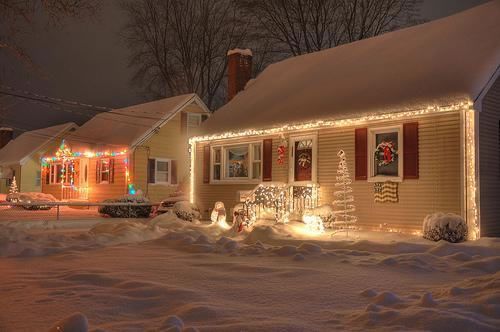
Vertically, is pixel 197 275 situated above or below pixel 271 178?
below

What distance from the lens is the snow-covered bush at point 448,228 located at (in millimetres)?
11180

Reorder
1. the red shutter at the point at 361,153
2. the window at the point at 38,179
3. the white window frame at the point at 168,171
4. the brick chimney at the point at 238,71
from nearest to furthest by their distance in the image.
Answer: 1. the red shutter at the point at 361,153
2. the brick chimney at the point at 238,71
3. the white window frame at the point at 168,171
4. the window at the point at 38,179

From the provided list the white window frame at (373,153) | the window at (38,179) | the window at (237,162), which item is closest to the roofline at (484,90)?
the white window frame at (373,153)

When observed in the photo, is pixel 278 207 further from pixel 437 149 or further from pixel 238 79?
pixel 238 79

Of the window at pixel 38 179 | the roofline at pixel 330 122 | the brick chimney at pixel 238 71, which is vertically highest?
the brick chimney at pixel 238 71

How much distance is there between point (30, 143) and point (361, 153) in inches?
1284

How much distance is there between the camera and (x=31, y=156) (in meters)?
38.1

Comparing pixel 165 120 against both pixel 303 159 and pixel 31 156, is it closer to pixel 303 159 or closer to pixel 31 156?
pixel 303 159

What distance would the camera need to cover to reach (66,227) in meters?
17.7

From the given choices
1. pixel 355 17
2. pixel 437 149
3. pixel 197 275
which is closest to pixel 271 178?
pixel 437 149

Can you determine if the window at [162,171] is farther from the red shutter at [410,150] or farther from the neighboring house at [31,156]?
the red shutter at [410,150]

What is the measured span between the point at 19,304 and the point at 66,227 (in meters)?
12.8

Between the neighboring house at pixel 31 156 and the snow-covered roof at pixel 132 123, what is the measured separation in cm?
420

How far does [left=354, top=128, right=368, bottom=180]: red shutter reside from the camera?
14.0 m
